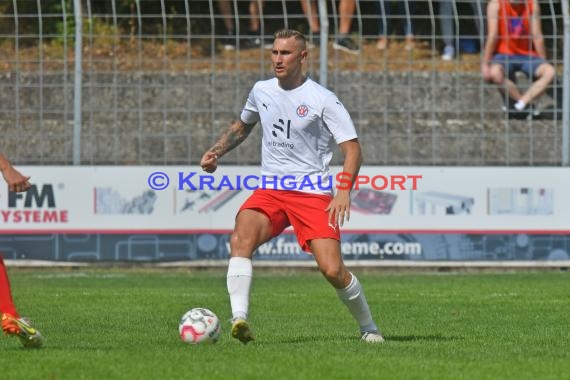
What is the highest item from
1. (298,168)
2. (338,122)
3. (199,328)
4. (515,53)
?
(515,53)

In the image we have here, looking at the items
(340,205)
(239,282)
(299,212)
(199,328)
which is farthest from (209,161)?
(199,328)

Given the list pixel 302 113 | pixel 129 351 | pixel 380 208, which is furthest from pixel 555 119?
pixel 129 351

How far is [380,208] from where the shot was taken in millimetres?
20359

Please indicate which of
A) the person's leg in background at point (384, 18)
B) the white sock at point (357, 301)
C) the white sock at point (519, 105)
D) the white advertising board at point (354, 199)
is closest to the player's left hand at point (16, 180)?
the white sock at point (357, 301)

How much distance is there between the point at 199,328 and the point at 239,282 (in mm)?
430

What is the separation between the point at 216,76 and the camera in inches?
843

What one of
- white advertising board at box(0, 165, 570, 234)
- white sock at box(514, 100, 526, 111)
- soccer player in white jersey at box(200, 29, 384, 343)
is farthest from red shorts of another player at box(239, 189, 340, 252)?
white sock at box(514, 100, 526, 111)

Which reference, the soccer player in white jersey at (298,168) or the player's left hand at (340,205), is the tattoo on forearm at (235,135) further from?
the player's left hand at (340,205)

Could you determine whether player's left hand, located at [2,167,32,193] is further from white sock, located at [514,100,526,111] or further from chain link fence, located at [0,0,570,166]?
white sock, located at [514,100,526,111]

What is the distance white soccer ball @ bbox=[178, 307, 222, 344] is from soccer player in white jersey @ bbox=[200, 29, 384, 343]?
0.64 feet

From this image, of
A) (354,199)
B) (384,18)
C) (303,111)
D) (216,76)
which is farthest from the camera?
(216,76)

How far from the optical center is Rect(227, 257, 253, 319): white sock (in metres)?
10.2

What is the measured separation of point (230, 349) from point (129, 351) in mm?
677

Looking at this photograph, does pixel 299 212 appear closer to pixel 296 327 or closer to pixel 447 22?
pixel 296 327
